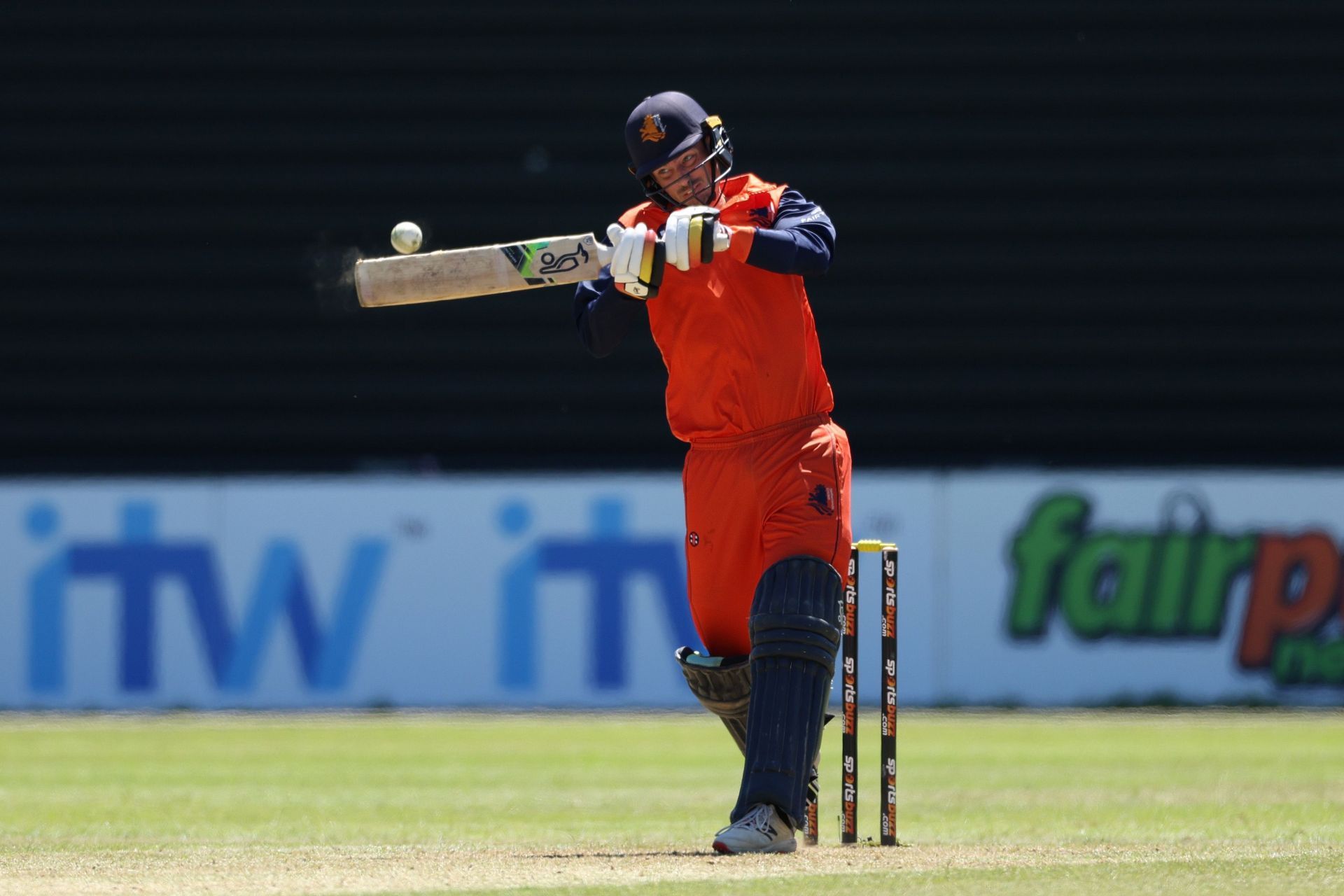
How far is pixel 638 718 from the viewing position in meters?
12.0

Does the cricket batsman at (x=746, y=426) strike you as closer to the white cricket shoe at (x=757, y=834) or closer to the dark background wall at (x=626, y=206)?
the white cricket shoe at (x=757, y=834)

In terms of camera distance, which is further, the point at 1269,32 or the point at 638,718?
the point at 1269,32

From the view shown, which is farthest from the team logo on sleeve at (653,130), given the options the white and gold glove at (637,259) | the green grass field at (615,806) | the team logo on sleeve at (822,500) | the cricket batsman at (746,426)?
the green grass field at (615,806)

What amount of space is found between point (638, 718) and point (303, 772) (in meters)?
3.39

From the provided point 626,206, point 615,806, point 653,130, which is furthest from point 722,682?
point 626,206

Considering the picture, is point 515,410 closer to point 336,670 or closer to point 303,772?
point 336,670

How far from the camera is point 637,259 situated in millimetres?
4926

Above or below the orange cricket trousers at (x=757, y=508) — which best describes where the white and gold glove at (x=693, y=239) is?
above

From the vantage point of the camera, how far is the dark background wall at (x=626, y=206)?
14031mm

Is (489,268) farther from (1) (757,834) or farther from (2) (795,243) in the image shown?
(1) (757,834)

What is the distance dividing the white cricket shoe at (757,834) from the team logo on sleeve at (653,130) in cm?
161

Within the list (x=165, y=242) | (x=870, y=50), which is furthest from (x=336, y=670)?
(x=870, y=50)

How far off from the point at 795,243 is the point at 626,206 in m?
9.36

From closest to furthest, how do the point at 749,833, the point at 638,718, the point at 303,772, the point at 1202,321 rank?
the point at 749,833 → the point at 303,772 → the point at 638,718 → the point at 1202,321
